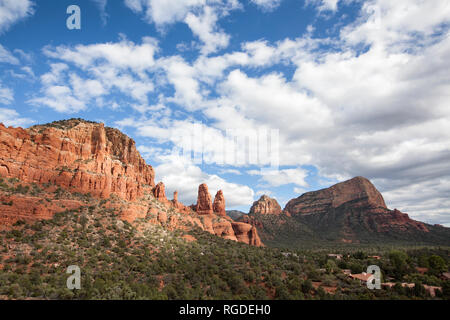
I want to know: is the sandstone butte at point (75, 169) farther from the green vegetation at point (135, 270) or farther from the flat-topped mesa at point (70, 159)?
the green vegetation at point (135, 270)

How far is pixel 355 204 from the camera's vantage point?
152 metres

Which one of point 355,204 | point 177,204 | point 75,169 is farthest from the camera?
point 355,204

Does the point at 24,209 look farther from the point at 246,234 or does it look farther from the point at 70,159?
the point at 246,234

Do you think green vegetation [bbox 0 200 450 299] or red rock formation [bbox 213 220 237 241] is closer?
green vegetation [bbox 0 200 450 299]

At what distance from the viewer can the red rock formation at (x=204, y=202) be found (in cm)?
8814

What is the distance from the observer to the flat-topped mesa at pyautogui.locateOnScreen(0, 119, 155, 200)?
3856 cm

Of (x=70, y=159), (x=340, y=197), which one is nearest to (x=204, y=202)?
(x=70, y=159)

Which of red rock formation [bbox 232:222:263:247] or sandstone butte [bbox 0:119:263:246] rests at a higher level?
sandstone butte [bbox 0:119:263:246]

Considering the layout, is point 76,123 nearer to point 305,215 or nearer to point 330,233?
point 330,233

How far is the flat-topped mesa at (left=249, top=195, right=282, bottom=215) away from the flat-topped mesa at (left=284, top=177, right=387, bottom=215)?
81.8 ft

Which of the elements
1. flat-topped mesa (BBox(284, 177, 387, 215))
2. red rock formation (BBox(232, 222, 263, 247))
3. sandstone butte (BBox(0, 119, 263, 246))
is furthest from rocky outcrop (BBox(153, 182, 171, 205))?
flat-topped mesa (BBox(284, 177, 387, 215))

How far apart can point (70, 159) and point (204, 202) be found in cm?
5200

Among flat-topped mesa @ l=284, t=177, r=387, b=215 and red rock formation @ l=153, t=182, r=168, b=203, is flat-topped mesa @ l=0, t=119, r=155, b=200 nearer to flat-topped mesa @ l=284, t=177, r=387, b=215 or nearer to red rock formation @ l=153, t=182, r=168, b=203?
red rock formation @ l=153, t=182, r=168, b=203
